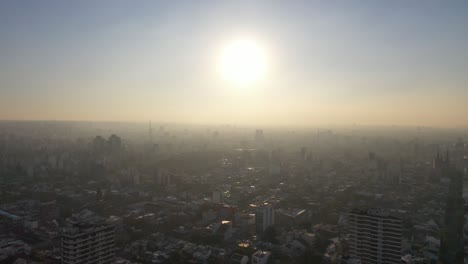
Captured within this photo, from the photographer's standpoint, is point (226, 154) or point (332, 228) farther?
point (226, 154)

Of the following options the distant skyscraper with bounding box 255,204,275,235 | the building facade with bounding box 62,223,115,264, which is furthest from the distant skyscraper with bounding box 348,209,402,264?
the building facade with bounding box 62,223,115,264

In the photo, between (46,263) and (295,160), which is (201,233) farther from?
(295,160)

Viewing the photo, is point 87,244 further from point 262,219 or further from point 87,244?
point 262,219

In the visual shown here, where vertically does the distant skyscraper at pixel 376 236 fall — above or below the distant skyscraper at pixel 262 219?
above

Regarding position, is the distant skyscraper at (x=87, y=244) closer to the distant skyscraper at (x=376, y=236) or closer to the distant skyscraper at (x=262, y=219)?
the distant skyscraper at (x=262, y=219)

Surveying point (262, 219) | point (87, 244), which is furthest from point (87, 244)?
point (262, 219)

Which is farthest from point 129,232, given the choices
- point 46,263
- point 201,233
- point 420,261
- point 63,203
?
point 420,261

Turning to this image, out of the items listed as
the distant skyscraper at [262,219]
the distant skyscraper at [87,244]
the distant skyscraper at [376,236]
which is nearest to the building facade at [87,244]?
the distant skyscraper at [87,244]

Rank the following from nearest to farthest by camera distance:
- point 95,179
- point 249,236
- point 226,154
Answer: point 249,236
point 95,179
point 226,154

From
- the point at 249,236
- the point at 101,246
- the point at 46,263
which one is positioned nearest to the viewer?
the point at 101,246
